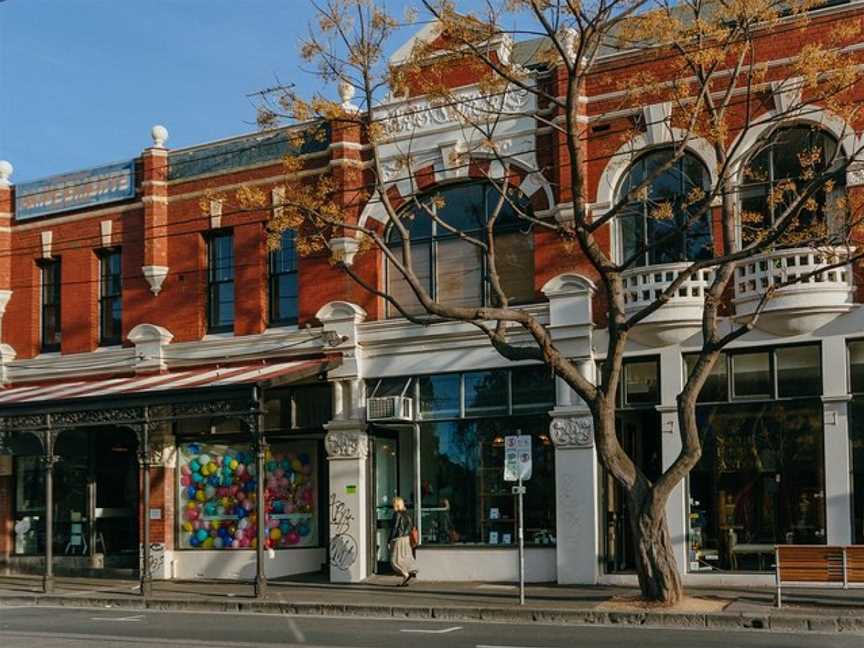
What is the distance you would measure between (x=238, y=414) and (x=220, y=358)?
4280mm

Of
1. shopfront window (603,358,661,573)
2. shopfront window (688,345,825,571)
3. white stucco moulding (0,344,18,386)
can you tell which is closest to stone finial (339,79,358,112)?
shopfront window (603,358,661,573)

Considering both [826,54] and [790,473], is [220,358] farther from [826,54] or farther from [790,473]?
[826,54]

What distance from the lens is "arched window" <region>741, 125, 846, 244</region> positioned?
21156mm

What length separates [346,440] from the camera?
1001 inches

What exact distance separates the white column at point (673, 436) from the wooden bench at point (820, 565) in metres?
3.72

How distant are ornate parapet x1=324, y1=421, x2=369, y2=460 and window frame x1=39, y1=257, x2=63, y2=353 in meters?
8.36

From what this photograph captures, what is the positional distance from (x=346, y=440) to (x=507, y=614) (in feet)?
24.4

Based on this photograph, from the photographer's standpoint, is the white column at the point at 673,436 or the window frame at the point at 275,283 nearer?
the white column at the point at 673,436

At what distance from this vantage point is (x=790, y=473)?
21.1 metres

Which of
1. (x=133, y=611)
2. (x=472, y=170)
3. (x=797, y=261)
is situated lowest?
(x=133, y=611)

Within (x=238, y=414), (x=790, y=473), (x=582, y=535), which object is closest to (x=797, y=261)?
(x=790, y=473)

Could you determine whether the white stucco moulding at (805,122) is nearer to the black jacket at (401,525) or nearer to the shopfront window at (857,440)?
the shopfront window at (857,440)

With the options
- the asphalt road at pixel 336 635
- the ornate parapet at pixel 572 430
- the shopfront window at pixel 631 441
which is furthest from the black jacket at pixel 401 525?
the asphalt road at pixel 336 635

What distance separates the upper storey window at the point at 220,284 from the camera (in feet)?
91.9
